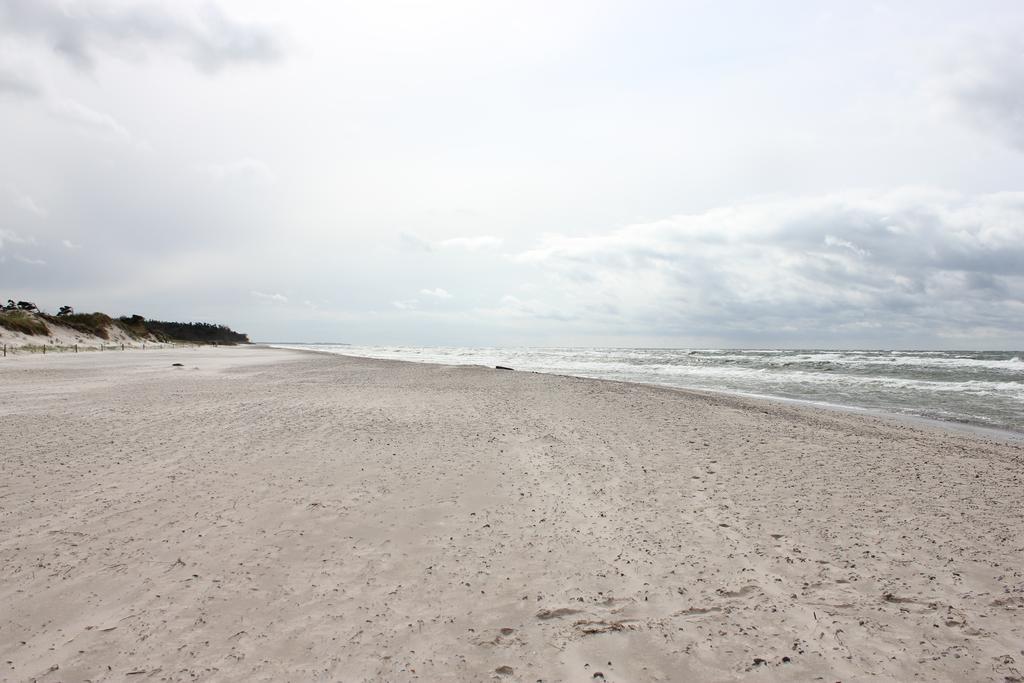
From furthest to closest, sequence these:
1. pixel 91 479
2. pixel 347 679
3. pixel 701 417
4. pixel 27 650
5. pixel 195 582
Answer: pixel 701 417 < pixel 91 479 < pixel 195 582 < pixel 27 650 < pixel 347 679

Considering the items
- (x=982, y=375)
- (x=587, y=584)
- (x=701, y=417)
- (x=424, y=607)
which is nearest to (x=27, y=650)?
(x=424, y=607)

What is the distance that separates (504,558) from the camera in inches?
193

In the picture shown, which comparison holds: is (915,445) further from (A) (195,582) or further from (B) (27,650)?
(B) (27,650)

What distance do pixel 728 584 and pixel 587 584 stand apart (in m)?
1.20

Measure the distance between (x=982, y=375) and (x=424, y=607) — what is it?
114 feet

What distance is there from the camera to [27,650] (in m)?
3.45

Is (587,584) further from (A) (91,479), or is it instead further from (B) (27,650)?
(A) (91,479)

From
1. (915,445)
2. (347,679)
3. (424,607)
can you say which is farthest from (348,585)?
(915,445)

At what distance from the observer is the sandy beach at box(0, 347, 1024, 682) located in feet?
11.4

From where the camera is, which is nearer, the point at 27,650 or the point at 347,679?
the point at 347,679

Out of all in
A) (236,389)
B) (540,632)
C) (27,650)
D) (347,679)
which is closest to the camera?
(347,679)

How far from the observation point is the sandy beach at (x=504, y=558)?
3477mm

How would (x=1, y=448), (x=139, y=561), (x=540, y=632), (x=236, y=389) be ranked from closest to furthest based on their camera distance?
(x=540, y=632)
(x=139, y=561)
(x=1, y=448)
(x=236, y=389)

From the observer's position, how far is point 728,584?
14.6 ft
